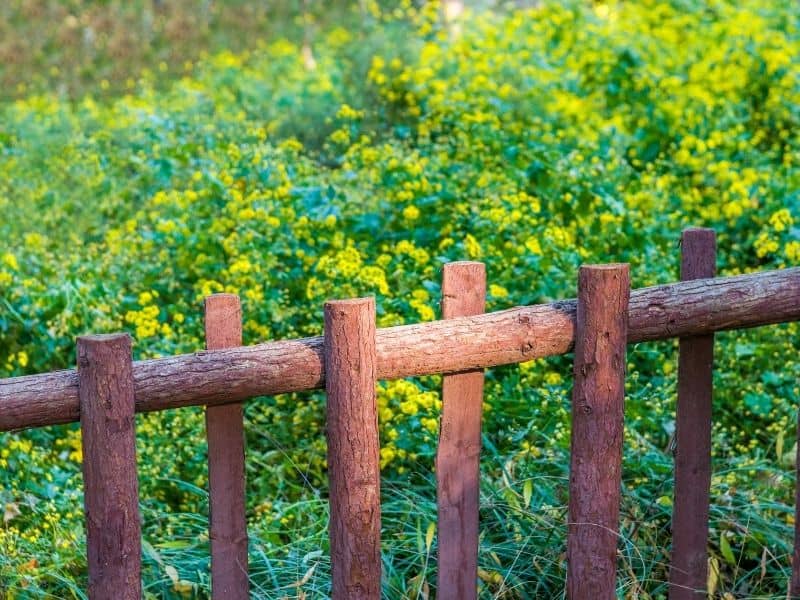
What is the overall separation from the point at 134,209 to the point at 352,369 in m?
3.92

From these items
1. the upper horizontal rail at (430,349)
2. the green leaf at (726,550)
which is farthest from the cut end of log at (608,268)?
the green leaf at (726,550)

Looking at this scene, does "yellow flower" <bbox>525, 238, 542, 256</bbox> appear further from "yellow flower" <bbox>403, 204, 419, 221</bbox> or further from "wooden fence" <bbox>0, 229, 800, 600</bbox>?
"wooden fence" <bbox>0, 229, 800, 600</bbox>

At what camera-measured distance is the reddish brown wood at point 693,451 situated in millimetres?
3432

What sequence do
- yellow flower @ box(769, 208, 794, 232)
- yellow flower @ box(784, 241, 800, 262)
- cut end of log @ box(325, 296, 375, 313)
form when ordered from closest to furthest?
1. cut end of log @ box(325, 296, 375, 313)
2. yellow flower @ box(784, 241, 800, 262)
3. yellow flower @ box(769, 208, 794, 232)

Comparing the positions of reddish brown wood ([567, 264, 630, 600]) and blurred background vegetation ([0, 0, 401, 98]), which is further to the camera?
blurred background vegetation ([0, 0, 401, 98])

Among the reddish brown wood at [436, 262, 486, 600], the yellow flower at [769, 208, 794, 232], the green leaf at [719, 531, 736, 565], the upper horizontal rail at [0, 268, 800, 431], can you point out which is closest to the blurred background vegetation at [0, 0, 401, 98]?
the yellow flower at [769, 208, 794, 232]

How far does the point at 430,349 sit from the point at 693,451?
950 mm

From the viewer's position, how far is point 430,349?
2.97 meters

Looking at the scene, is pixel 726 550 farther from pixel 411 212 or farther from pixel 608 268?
pixel 411 212

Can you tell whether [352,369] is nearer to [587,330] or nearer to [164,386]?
[164,386]

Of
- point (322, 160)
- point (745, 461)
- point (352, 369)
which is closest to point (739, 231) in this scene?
point (745, 461)

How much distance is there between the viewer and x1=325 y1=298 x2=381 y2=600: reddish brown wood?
286 cm

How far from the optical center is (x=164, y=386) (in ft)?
9.18

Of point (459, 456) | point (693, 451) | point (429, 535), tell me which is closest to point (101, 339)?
point (459, 456)
